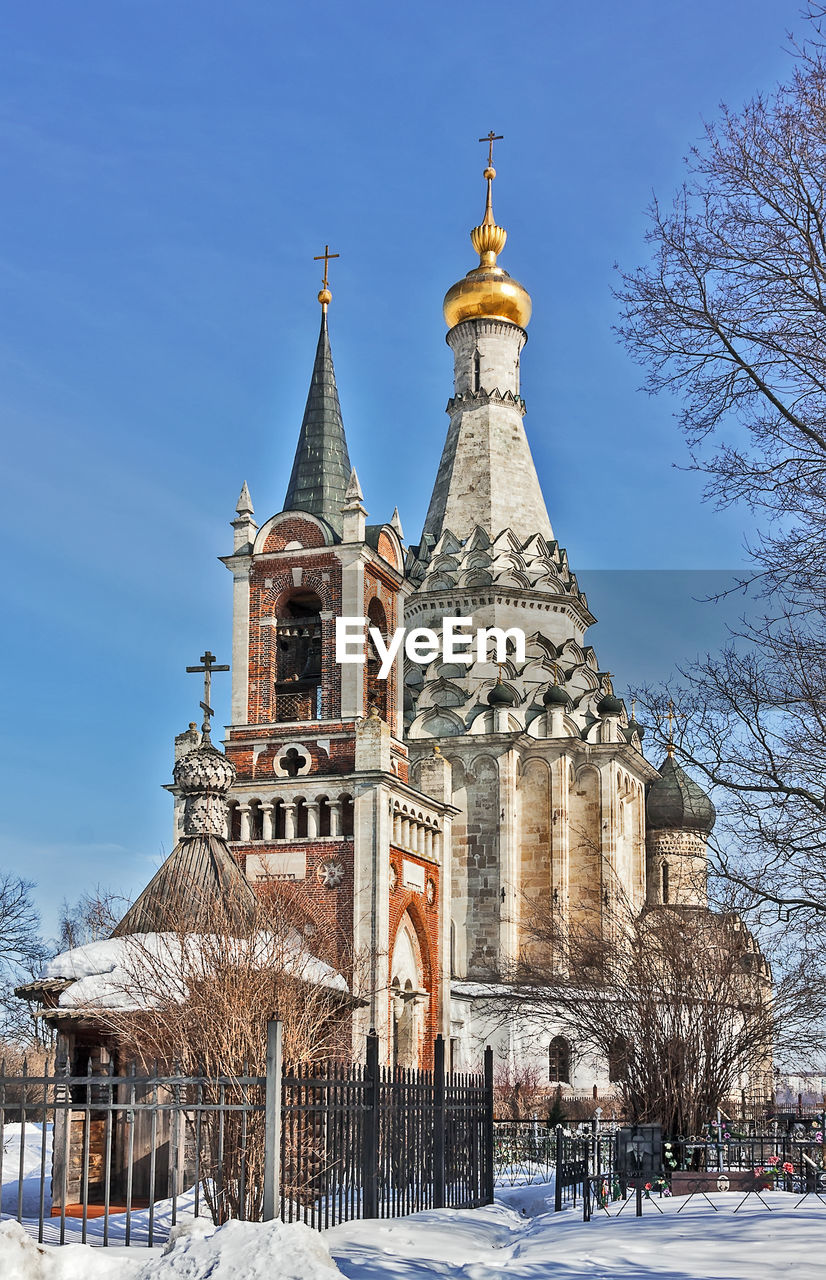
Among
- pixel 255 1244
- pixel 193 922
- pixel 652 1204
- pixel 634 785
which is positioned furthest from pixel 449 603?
pixel 255 1244

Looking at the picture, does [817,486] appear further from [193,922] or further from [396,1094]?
[193,922]

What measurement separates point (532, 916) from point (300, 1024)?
2888 centimetres

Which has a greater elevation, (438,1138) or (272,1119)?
(272,1119)

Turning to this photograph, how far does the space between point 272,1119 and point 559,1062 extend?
3236 cm

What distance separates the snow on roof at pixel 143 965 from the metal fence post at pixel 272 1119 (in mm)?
5196

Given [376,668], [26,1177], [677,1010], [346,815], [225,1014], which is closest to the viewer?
[225,1014]

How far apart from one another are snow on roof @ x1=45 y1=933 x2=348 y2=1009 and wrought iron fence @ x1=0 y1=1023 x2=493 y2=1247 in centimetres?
148

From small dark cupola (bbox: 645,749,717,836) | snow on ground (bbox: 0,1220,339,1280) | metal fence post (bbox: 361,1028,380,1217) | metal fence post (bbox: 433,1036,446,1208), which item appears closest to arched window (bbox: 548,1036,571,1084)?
small dark cupola (bbox: 645,749,717,836)

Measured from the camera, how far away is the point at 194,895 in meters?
21.2

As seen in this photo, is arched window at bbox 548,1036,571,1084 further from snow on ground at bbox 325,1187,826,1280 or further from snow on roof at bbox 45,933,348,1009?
snow on ground at bbox 325,1187,826,1280

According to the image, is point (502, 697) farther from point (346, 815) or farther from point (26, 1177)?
point (26, 1177)

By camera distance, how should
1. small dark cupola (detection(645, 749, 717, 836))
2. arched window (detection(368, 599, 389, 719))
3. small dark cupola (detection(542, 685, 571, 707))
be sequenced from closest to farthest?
1. arched window (detection(368, 599, 389, 719))
2. small dark cupola (detection(542, 685, 571, 707))
3. small dark cupola (detection(645, 749, 717, 836))

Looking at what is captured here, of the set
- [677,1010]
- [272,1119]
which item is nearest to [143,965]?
[272,1119]

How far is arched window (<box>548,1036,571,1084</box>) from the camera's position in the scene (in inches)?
1634
